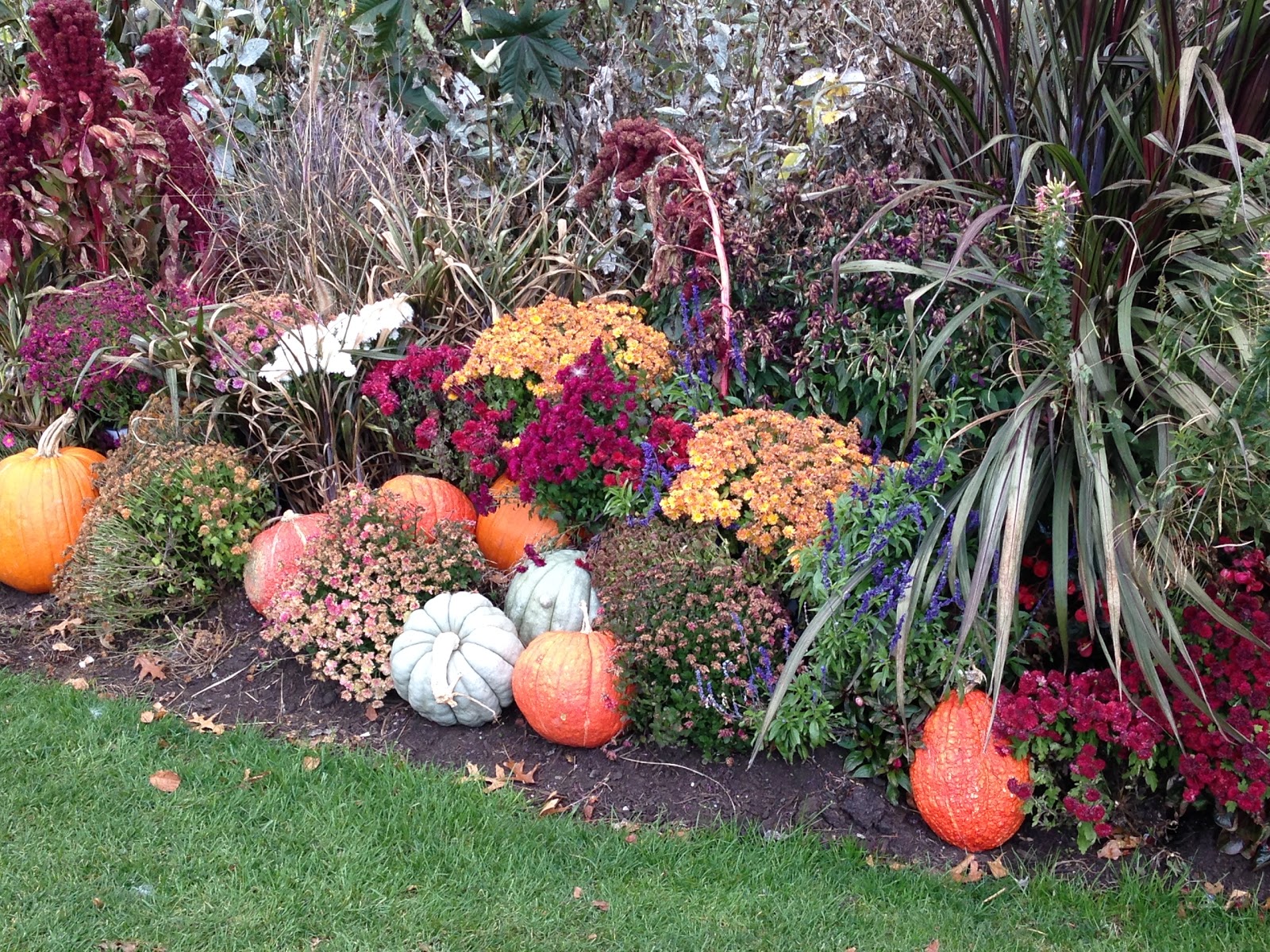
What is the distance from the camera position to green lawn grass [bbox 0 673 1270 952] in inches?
107

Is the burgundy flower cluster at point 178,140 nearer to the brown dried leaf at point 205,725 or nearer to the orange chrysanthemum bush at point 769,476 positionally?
the brown dried leaf at point 205,725

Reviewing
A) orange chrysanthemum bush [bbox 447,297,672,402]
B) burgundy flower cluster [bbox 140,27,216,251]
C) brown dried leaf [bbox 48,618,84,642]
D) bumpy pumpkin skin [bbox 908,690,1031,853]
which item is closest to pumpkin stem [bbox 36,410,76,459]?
brown dried leaf [bbox 48,618,84,642]

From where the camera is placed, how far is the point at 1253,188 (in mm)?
3303

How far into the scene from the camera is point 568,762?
3.41 meters

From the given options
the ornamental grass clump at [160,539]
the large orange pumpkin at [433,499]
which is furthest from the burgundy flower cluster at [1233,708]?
the ornamental grass clump at [160,539]

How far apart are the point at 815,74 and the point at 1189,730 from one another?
8.48 feet

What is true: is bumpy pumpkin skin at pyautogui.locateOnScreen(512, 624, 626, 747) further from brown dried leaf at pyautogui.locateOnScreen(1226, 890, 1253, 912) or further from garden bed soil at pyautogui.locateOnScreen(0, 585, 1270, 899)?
brown dried leaf at pyautogui.locateOnScreen(1226, 890, 1253, 912)

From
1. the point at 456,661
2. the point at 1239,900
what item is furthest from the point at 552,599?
the point at 1239,900

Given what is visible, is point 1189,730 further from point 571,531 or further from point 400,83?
point 400,83

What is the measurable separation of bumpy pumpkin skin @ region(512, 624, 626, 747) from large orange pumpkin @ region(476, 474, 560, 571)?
77cm

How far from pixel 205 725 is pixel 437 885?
1.15m

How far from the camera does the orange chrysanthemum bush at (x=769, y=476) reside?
3387mm

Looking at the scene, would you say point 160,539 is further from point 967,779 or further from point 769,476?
point 967,779

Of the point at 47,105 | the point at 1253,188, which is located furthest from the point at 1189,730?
the point at 47,105
